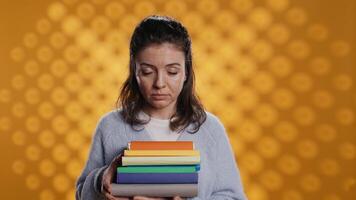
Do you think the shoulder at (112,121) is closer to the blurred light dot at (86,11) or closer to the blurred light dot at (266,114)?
the blurred light dot at (266,114)

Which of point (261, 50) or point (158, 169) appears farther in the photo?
point (261, 50)

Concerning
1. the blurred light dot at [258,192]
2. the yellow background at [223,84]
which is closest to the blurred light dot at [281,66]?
the yellow background at [223,84]

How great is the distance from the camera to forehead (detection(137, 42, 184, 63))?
107 centimetres

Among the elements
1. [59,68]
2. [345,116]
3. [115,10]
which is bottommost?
[345,116]

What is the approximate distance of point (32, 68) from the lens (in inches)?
101

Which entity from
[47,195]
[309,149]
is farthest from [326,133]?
[47,195]

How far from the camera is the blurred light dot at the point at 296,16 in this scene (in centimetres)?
226

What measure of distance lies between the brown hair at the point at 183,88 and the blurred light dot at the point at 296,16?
1202 millimetres

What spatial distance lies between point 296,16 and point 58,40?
1.07m

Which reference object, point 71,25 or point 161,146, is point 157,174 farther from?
point 71,25

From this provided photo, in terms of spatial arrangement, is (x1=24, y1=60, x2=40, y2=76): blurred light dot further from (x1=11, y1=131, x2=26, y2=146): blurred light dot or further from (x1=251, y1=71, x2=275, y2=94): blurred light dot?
(x1=251, y1=71, x2=275, y2=94): blurred light dot

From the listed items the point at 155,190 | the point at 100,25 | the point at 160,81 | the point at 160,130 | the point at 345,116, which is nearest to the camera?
the point at 155,190

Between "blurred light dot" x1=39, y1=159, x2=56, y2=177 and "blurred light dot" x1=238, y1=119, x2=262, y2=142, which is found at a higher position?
"blurred light dot" x1=238, y1=119, x2=262, y2=142

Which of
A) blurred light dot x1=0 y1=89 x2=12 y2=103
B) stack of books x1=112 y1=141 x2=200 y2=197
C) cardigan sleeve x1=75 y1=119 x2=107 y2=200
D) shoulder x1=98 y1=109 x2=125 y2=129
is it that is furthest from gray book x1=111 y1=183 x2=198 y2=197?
blurred light dot x1=0 y1=89 x2=12 y2=103
